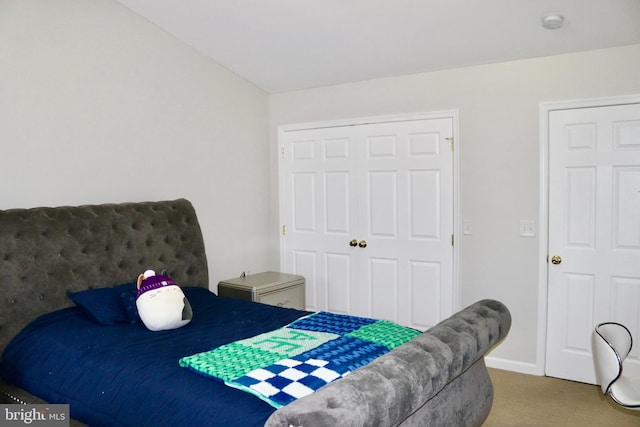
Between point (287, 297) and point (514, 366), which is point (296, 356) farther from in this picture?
point (514, 366)

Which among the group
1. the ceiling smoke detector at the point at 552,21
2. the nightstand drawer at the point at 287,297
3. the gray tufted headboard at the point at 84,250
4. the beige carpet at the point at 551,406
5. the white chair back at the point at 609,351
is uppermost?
the ceiling smoke detector at the point at 552,21

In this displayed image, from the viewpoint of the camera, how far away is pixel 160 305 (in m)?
2.71

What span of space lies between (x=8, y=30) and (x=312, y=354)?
8.80 feet

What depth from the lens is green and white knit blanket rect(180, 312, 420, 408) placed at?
1.85 m

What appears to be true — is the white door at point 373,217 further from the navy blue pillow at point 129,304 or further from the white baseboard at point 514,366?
the navy blue pillow at point 129,304

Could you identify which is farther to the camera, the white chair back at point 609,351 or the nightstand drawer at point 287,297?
the nightstand drawer at point 287,297

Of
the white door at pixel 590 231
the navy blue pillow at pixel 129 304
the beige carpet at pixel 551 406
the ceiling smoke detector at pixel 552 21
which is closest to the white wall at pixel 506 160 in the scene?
the white door at pixel 590 231

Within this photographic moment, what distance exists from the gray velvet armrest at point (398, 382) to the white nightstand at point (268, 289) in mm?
2039

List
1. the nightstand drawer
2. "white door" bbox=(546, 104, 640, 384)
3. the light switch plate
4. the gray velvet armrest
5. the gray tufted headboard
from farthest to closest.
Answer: the nightstand drawer → the light switch plate → "white door" bbox=(546, 104, 640, 384) → the gray tufted headboard → the gray velvet armrest

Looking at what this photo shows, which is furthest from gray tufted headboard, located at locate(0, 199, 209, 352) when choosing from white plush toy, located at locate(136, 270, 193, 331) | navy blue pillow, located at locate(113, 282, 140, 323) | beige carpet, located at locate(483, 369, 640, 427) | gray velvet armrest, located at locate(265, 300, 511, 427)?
beige carpet, located at locate(483, 369, 640, 427)

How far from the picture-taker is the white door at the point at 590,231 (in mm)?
3404

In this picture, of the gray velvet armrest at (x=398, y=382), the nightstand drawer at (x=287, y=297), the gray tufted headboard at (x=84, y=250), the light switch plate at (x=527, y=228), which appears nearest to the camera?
the gray velvet armrest at (x=398, y=382)

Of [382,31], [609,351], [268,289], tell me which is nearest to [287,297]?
[268,289]

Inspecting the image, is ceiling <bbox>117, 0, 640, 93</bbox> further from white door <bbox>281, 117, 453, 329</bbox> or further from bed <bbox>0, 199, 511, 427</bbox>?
bed <bbox>0, 199, 511, 427</bbox>
